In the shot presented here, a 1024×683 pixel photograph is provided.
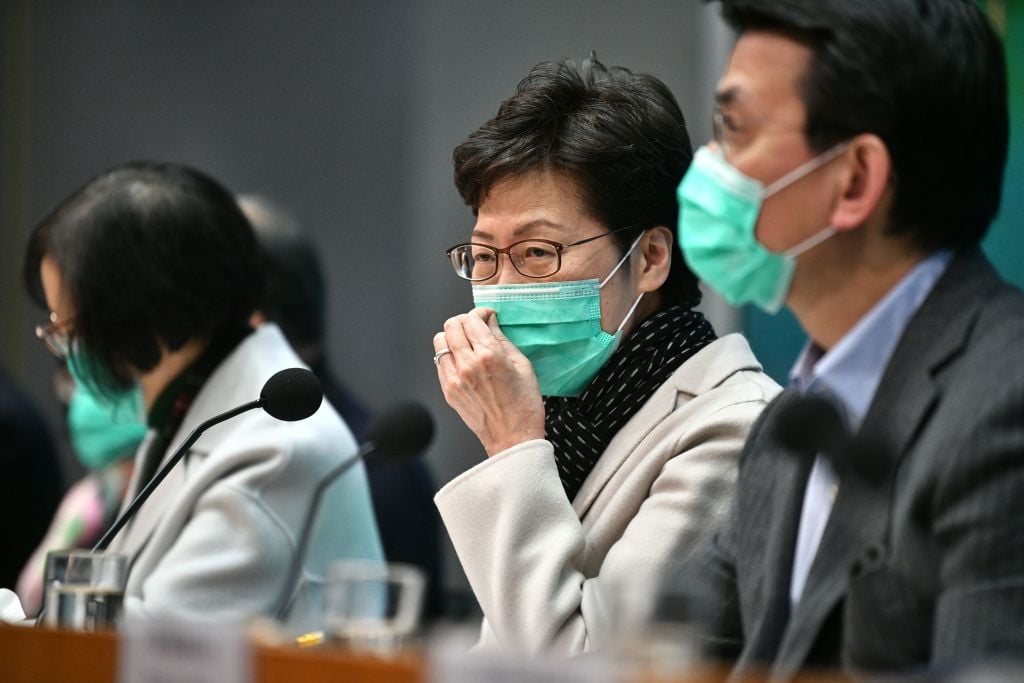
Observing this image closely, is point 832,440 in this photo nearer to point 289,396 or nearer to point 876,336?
point 876,336

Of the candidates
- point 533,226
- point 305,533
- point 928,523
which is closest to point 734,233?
point 928,523

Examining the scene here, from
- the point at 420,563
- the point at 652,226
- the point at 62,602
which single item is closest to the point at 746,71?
the point at 652,226

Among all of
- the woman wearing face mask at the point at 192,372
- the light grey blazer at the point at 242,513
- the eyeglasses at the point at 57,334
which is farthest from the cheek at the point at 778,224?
the eyeglasses at the point at 57,334

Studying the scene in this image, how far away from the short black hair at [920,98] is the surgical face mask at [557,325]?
649mm

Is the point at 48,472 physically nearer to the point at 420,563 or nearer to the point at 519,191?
the point at 420,563

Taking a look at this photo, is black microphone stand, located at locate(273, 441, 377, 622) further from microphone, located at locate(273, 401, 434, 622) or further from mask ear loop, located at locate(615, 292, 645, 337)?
mask ear loop, located at locate(615, 292, 645, 337)

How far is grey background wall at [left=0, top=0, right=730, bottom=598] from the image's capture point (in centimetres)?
393

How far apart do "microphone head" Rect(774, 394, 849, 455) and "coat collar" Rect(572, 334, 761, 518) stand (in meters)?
0.67

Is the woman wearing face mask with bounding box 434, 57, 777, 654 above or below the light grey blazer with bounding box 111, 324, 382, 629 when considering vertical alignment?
above

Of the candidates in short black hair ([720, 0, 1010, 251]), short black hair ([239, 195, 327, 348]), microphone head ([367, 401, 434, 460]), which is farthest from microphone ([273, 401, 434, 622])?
short black hair ([239, 195, 327, 348])

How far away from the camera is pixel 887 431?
4.62 ft

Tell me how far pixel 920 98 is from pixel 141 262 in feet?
5.56

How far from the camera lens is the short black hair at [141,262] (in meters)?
2.66

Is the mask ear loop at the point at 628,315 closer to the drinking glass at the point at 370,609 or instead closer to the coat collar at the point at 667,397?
the coat collar at the point at 667,397
